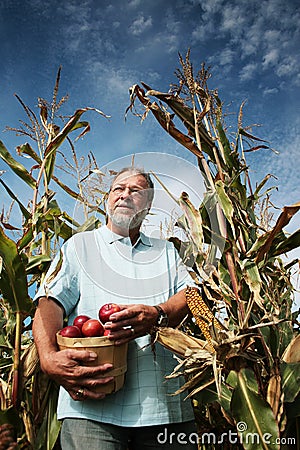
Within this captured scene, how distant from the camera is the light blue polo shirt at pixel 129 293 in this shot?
65.4 inches

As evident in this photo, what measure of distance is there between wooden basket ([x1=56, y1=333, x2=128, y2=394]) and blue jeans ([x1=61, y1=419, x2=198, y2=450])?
159 millimetres

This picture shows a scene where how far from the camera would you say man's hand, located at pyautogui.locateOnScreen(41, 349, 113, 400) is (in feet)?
5.01

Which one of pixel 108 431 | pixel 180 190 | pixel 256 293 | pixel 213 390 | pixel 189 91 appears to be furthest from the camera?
pixel 189 91

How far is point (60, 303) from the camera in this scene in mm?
1830

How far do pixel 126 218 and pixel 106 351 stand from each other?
670 mm

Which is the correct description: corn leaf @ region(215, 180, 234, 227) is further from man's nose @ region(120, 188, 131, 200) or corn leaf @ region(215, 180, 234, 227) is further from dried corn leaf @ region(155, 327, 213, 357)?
dried corn leaf @ region(155, 327, 213, 357)

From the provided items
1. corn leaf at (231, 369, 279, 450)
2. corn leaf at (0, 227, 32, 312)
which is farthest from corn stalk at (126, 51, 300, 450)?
corn leaf at (0, 227, 32, 312)

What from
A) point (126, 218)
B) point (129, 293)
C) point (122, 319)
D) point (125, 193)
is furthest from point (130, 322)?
point (125, 193)

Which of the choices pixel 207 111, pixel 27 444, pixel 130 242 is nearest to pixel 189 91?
pixel 207 111

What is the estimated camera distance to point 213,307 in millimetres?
1966

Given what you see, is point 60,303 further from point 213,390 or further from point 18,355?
point 213,390

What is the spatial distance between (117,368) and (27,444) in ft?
2.64

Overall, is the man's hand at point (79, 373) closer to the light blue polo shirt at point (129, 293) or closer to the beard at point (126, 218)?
the light blue polo shirt at point (129, 293)

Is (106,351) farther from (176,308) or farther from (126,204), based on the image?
(126,204)
